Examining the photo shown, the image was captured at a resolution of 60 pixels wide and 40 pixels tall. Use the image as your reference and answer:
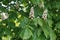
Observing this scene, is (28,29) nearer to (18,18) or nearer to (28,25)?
(28,25)

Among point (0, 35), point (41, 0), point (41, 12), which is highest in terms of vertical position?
point (41, 0)

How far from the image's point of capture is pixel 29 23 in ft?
7.35

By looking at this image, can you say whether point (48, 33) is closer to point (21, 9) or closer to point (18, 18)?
point (18, 18)

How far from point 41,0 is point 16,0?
2.11ft

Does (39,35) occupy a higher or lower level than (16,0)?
lower

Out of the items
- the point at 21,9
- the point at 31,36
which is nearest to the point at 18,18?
the point at 21,9

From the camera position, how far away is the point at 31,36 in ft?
7.68

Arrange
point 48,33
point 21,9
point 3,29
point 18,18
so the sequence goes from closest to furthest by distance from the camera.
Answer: point 48,33 < point 3,29 < point 18,18 < point 21,9

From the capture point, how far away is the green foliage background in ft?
7.29

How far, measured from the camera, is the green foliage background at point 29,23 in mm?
2221

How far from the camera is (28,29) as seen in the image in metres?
2.19

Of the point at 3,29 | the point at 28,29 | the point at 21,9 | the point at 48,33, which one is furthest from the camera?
the point at 21,9

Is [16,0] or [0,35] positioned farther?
[16,0]

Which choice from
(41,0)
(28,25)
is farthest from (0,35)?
(41,0)
